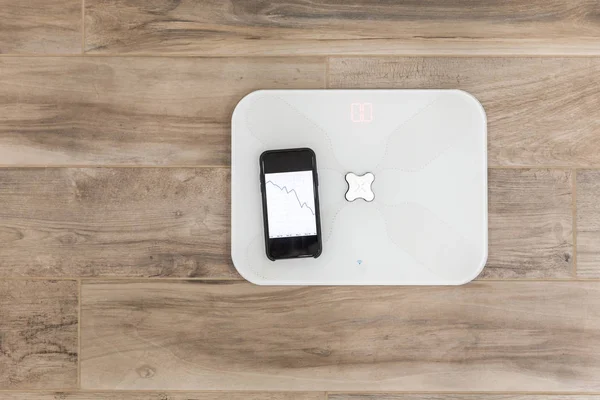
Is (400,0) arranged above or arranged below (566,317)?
above

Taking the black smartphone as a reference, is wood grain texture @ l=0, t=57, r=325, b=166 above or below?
above

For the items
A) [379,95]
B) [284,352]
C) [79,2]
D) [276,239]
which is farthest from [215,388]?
[79,2]

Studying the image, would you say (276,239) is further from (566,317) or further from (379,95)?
(566,317)

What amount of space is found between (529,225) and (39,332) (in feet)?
2.22

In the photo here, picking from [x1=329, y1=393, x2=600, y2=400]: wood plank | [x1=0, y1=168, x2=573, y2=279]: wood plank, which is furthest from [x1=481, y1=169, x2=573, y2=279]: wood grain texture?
[x1=329, y1=393, x2=600, y2=400]: wood plank

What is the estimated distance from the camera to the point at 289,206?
2.21ft

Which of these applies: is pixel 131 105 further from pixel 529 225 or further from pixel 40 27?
pixel 529 225

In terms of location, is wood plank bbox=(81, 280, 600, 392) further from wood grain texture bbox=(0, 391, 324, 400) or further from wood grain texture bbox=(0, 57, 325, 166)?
wood grain texture bbox=(0, 57, 325, 166)

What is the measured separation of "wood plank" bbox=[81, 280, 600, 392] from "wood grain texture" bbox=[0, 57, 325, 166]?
19cm

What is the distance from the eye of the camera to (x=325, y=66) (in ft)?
2.30

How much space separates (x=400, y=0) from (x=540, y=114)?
24 centimetres

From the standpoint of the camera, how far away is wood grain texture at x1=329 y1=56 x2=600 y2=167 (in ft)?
2.29

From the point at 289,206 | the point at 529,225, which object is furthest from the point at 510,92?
the point at 289,206

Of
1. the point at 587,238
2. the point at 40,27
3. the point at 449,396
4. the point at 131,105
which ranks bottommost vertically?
the point at 449,396
